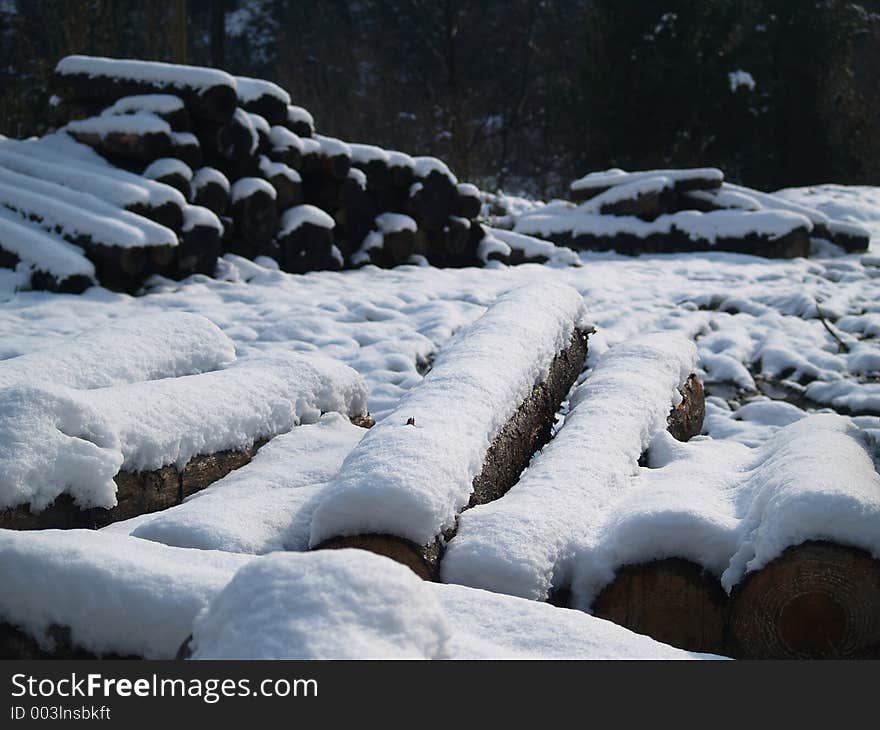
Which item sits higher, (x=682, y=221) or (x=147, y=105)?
(x=147, y=105)

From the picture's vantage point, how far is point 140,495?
2.83 m

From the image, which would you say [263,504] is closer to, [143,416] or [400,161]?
[143,416]

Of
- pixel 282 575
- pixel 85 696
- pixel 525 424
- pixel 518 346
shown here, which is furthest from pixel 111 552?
pixel 518 346

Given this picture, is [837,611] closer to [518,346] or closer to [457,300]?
[518,346]

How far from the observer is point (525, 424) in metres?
3.45

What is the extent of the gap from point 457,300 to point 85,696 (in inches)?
213

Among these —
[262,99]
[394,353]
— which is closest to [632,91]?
[262,99]

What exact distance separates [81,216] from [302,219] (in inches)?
79.0

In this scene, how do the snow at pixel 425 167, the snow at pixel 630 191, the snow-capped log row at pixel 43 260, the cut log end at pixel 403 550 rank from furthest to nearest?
1. the snow at pixel 630 191
2. the snow at pixel 425 167
3. the snow-capped log row at pixel 43 260
4. the cut log end at pixel 403 550

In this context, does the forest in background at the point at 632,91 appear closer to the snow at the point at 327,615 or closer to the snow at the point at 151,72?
the snow at the point at 151,72

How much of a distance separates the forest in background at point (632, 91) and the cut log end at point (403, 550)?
452 inches

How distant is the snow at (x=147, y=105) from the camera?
7.05m

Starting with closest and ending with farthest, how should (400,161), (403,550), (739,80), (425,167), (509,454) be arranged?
(403,550)
(509,454)
(400,161)
(425,167)
(739,80)

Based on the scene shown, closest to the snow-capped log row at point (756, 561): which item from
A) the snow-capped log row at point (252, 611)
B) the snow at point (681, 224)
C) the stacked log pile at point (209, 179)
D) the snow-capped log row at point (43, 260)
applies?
the snow-capped log row at point (252, 611)
